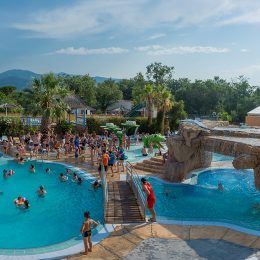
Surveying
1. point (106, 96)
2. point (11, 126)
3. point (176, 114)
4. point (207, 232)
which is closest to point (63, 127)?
point (11, 126)

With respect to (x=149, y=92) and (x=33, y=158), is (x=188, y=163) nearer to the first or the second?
(x=33, y=158)

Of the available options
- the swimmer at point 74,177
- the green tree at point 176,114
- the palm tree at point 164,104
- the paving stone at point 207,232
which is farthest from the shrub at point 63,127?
the paving stone at point 207,232

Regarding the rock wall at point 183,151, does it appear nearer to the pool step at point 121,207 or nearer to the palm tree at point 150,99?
the pool step at point 121,207

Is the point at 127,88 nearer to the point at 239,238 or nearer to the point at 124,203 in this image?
the point at 124,203

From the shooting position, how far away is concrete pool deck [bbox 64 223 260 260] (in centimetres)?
960

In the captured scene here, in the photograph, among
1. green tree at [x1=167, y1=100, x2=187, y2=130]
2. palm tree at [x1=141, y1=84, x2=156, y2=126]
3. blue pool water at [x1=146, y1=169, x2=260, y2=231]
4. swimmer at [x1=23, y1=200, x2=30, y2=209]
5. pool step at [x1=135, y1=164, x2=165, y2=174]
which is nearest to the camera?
blue pool water at [x1=146, y1=169, x2=260, y2=231]

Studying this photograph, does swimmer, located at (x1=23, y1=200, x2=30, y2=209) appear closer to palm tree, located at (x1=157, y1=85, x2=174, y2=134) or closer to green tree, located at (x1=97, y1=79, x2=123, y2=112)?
palm tree, located at (x1=157, y1=85, x2=174, y2=134)

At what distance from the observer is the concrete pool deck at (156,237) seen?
31.5 feet

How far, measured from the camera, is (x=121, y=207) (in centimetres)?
1277

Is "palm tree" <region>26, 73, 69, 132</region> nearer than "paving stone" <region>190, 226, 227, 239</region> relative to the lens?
No

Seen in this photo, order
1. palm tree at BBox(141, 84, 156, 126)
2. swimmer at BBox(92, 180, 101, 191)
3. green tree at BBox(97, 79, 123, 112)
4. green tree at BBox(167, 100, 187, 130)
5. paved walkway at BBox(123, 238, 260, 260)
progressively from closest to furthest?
paved walkway at BBox(123, 238, 260, 260) → swimmer at BBox(92, 180, 101, 191) → palm tree at BBox(141, 84, 156, 126) → green tree at BBox(167, 100, 187, 130) → green tree at BBox(97, 79, 123, 112)

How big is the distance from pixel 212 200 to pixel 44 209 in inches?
282

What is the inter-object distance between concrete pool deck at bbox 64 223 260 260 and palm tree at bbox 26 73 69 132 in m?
18.1

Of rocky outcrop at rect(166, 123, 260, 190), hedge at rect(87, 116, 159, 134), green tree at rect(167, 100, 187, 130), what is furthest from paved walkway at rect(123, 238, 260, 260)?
green tree at rect(167, 100, 187, 130)
